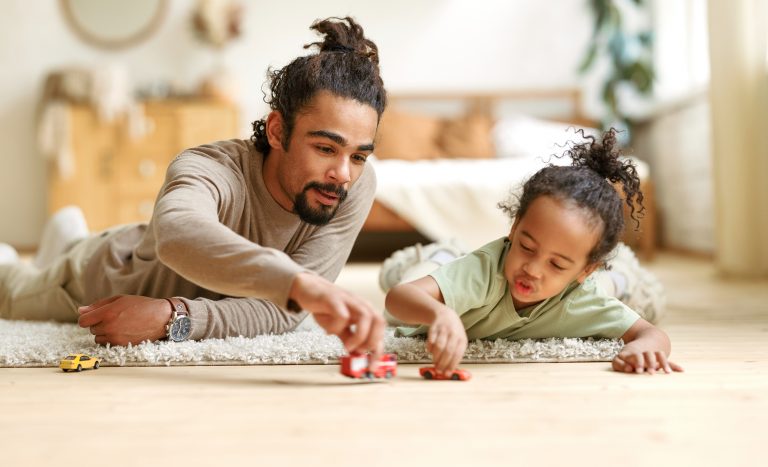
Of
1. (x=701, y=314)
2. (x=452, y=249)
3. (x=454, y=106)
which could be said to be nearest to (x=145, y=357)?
(x=452, y=249)

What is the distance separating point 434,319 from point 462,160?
3.59m

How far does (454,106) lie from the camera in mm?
5656

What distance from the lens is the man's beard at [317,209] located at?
161 centimetres

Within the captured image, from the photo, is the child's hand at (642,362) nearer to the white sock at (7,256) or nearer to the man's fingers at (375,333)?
the man's fingers at (375,333)

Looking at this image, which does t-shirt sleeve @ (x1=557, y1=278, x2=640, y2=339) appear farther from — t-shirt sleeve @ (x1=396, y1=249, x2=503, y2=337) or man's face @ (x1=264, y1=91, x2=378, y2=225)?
man's face @ (x1=264, y1=91, x2=378, y2=225)

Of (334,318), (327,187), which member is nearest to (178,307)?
(327,187)

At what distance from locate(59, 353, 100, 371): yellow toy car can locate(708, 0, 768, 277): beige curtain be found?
9.11ft

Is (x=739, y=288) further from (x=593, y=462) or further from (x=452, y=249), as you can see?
(x=593, y=462)

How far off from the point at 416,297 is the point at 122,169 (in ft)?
13.6

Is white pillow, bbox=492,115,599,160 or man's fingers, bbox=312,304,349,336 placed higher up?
white pillow, bbox=492,115,599,160

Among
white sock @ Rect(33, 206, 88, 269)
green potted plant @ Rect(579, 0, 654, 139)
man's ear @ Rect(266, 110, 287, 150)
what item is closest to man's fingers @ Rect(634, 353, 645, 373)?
man's ear @ Rect(266, 110, 287, 150)

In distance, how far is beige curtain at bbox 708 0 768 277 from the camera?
10.9 ft

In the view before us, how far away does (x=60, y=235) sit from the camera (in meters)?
2.50

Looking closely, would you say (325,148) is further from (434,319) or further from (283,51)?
(283,51)
